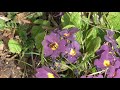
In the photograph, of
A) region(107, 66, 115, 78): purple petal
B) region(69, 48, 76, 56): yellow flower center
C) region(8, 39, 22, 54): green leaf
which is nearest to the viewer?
region(107, 66, 115, 78): purple petal

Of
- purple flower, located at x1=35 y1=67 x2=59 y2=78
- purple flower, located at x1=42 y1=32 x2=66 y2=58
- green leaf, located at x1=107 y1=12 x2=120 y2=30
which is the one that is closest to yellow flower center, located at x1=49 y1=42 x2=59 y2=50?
purple flower, located at x1=42 y1=32 x2=66 y2=58

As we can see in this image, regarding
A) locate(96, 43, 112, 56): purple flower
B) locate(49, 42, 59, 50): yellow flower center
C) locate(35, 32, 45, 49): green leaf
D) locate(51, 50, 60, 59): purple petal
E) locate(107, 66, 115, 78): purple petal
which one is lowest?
locate(107, 66, 115, 78): purple petal

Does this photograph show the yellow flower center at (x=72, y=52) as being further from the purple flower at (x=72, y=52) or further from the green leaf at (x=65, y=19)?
the green leaf at (x=65, y=19)

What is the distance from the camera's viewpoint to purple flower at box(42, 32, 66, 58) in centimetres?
177

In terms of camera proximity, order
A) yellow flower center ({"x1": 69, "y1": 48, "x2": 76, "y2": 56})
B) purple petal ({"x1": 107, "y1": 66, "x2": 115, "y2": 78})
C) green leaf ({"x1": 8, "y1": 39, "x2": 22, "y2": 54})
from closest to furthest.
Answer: purple petal ({"x1": 107, "y1": 66, "x2": 115, "y2": 78}) → yellow flower center ({"x1": 69, "y1": 48, "x2": 76, "y2": 56}) → green leaf ({"x1": 8, "y1": 39, "x2": 22, "y2": 54})

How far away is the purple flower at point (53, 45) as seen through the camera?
5.79 ft

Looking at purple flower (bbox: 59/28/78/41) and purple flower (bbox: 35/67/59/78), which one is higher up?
purple flower (bbox: 59/28/78/41)

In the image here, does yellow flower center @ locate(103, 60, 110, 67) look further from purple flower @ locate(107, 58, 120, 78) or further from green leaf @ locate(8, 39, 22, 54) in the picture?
green leaf @ locate(8, 39, 22, 54)

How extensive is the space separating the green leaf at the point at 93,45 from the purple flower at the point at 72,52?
0.06 metres

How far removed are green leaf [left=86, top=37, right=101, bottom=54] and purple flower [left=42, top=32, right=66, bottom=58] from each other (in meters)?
0.15

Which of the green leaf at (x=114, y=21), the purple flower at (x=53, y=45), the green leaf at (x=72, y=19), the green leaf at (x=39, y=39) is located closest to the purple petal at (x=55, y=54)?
the purple flower at (x=53, y=45)

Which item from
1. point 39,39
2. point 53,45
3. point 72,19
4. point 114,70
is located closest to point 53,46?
point 53,45

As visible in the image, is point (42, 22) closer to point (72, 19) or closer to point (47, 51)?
point (72, 19)
